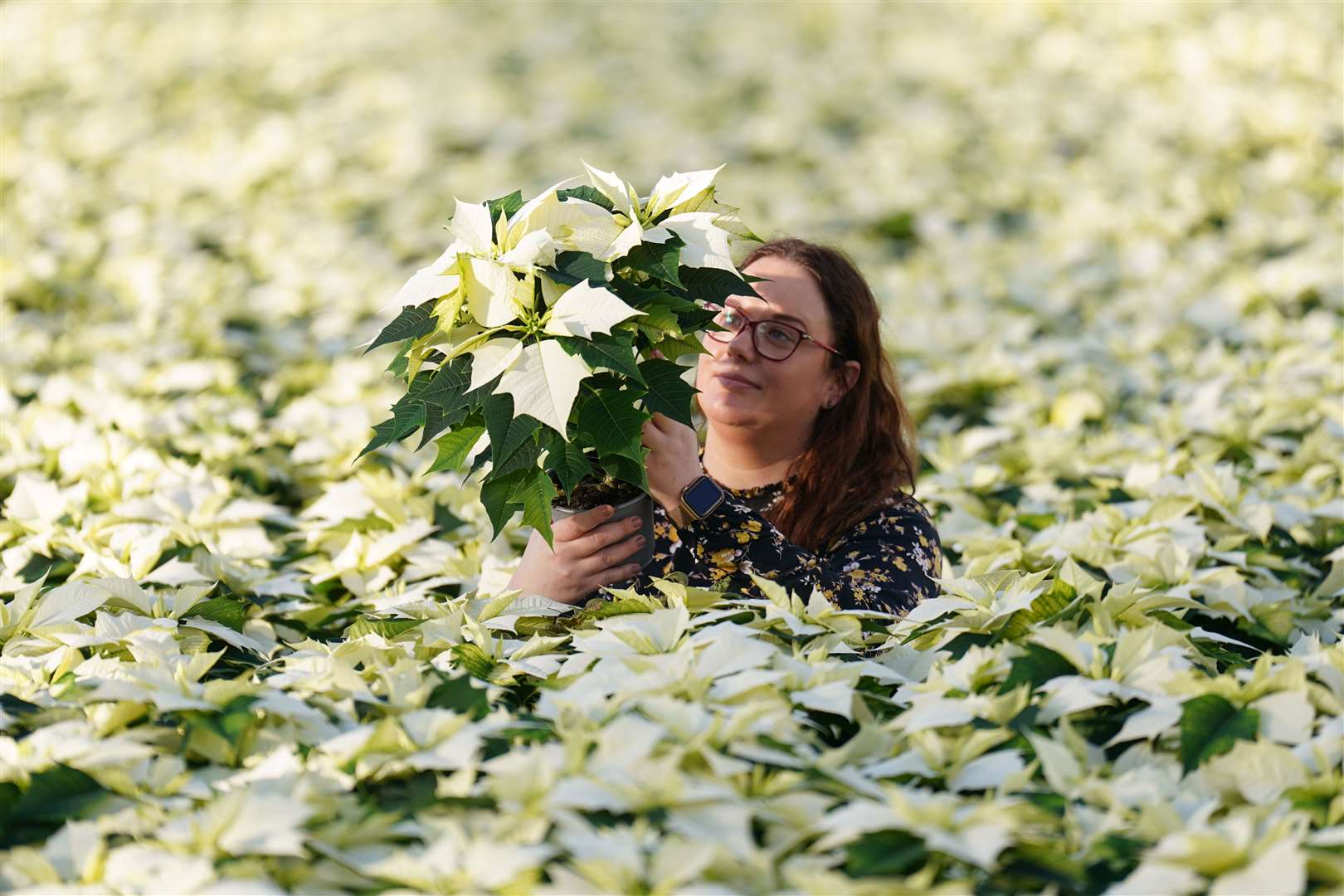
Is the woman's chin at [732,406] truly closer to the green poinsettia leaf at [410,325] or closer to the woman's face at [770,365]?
the woman's face at [770,365]

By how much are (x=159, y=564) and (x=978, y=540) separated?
1.80 metres

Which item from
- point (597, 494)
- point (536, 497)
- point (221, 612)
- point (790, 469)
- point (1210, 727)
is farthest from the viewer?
point (790, 469)

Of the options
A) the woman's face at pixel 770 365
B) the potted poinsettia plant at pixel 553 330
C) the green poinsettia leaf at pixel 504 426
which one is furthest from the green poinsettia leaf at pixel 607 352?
the woman's face at pixel 770 365

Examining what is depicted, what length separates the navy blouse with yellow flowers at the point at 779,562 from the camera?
7.29ft

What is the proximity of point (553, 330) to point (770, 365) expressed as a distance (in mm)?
739

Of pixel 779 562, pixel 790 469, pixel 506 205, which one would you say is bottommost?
pixel 779 562

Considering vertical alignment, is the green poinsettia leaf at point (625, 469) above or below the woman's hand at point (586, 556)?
above

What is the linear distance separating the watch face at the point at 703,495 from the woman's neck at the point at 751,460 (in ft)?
1.31

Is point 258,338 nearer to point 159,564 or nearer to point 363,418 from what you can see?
point 363,418

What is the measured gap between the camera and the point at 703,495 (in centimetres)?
216

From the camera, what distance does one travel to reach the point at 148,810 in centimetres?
153

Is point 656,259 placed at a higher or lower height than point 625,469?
higher

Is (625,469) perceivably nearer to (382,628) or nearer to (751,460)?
(382,628)

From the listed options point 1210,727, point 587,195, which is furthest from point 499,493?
point 1210,727
